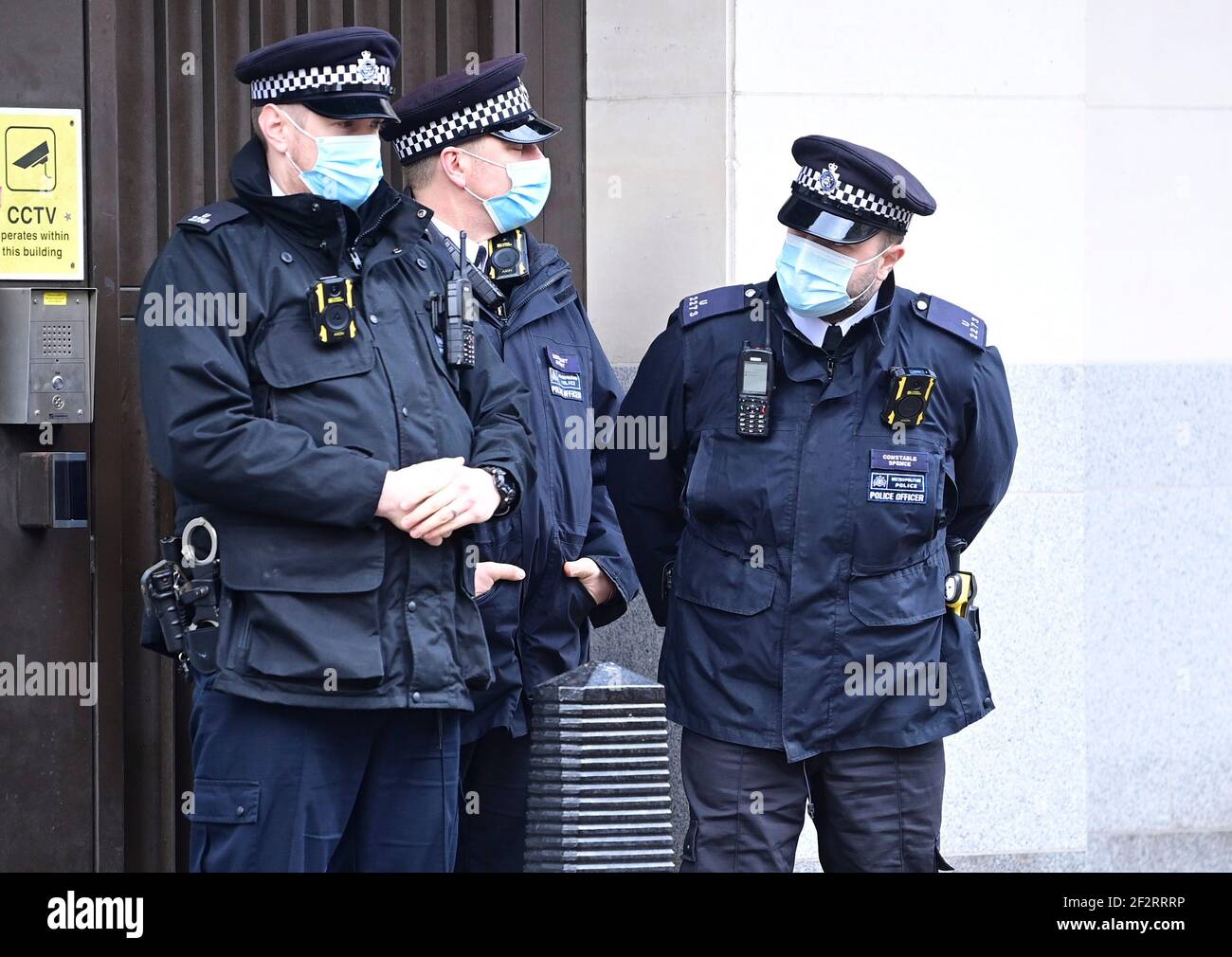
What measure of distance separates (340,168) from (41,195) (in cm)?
149

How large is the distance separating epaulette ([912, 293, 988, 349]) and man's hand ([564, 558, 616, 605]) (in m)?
1.06

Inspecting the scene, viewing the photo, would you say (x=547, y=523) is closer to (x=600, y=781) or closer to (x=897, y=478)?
(x=897, y=478)

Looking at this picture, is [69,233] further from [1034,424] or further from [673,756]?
[1034,424]

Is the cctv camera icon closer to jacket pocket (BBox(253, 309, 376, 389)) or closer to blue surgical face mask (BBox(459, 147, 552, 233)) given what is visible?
blue surgical face mask (BBox(459, 147, 552, 233))

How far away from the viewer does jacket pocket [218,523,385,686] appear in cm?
338

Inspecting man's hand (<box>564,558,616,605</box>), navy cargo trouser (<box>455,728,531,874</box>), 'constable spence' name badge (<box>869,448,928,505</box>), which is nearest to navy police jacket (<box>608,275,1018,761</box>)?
'constable spence' name badge (<box>869,448,928,505</box>)

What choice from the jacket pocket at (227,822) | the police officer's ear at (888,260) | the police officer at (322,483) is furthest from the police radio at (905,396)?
the jacket pocket at (227,822)

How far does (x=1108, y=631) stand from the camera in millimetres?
5738

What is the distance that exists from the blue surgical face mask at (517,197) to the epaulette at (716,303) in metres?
0.48

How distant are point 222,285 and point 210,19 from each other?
1794 mm

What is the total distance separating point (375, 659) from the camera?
3414 mm

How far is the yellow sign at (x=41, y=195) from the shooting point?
4773mm

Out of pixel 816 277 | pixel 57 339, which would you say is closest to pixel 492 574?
pixel 816 277
